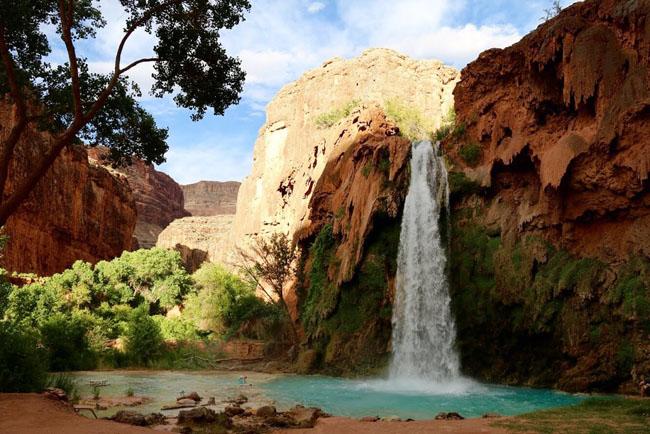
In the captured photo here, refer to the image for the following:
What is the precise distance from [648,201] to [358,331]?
45.8 ft

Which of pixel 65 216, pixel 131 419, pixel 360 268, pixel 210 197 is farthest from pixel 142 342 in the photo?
pixel 210 197

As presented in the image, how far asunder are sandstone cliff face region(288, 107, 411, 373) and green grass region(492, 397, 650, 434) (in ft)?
45.5

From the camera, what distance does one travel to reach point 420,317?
22.4 meters

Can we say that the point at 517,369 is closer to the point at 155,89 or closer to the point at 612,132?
the point at 612,132

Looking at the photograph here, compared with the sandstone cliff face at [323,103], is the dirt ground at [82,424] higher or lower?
lower

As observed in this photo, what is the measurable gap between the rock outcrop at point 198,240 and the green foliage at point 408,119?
1178 inches

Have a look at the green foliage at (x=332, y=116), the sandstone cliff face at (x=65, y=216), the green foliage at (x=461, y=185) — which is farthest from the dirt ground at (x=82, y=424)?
the green foliage at (x=332, y=116)

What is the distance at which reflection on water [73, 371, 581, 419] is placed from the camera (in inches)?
507

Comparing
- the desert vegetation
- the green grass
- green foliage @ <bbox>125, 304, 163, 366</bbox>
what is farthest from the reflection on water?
green foliage @ <bbox>125, 304, 163, 366</bbox>

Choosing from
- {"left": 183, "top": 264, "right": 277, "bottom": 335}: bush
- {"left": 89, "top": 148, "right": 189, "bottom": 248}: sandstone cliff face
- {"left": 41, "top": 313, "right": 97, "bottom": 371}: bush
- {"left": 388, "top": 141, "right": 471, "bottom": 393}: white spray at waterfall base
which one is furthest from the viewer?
{"left": 89, "top": 148, "right": 189, "bottom": 248}: sandstone cliff face

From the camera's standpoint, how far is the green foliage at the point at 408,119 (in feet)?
151

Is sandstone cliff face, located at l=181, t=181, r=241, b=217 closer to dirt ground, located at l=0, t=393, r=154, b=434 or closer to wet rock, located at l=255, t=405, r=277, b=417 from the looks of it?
wet rock, located at l=255, t=405, r=277, b=417

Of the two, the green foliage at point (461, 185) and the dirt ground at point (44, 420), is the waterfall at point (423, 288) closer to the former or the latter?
the green foliage at point (461, 185)

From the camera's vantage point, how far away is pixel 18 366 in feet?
35.9
